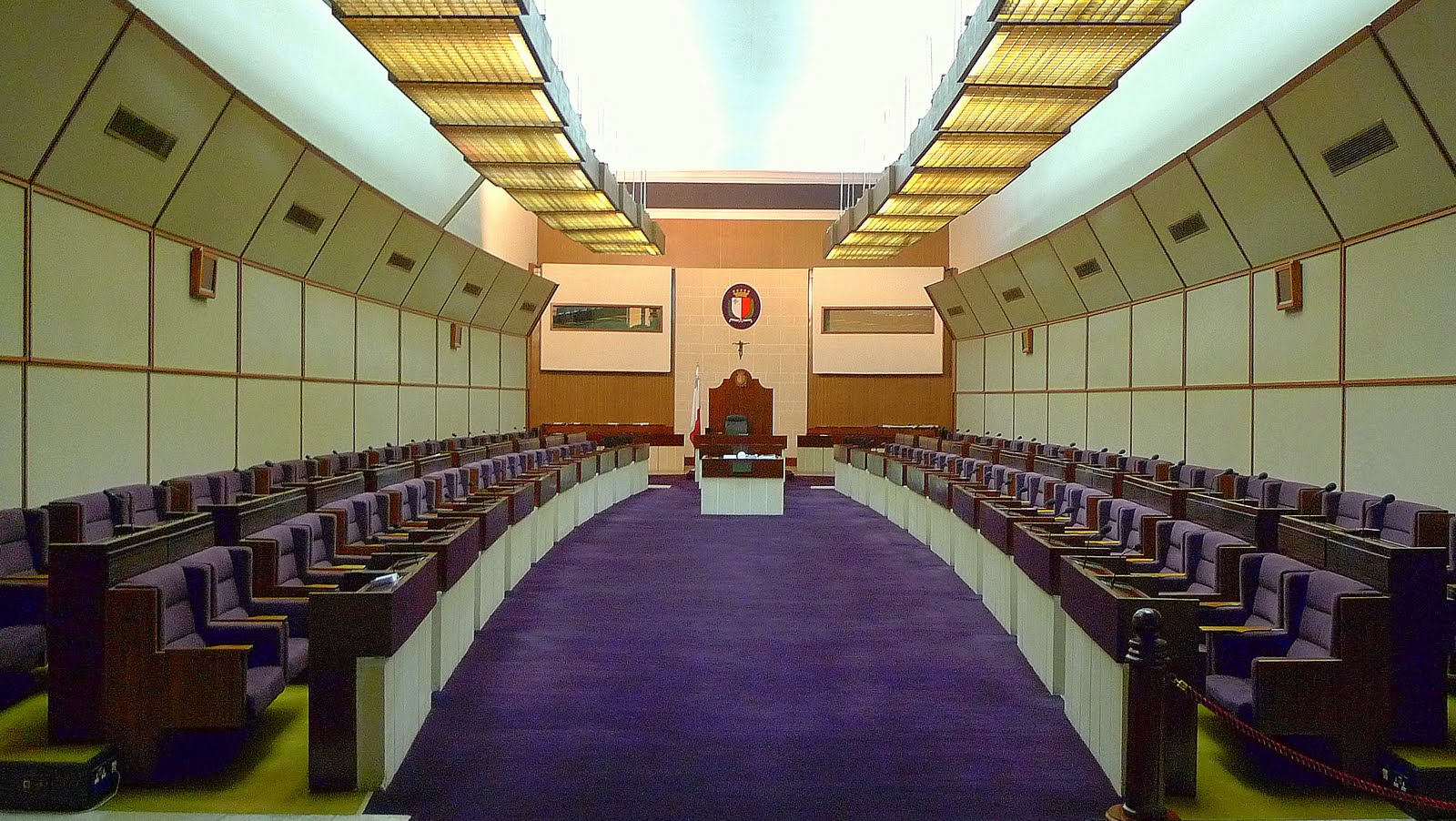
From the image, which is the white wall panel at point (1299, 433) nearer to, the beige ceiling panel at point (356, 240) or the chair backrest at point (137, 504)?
the chair backrest at point (137, 504)

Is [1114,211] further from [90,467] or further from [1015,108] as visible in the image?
[90,467]

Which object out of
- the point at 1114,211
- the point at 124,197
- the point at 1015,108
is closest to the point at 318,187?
the point at 124,197

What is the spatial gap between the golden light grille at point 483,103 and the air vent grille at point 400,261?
3.28 metres

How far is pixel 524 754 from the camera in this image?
12.9ft

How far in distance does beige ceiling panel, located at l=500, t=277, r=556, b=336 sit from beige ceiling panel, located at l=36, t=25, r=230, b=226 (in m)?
9.73

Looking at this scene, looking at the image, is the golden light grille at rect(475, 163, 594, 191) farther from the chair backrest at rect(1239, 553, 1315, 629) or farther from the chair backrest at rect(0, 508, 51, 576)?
the chair backrest at rect(1239, 553, 1315, 629)

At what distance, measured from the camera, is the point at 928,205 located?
1133cm

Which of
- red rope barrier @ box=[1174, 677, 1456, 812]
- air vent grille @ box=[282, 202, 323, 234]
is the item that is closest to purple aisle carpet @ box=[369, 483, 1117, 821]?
red rope barrier @ box=[1174, 677, 1456, 812]

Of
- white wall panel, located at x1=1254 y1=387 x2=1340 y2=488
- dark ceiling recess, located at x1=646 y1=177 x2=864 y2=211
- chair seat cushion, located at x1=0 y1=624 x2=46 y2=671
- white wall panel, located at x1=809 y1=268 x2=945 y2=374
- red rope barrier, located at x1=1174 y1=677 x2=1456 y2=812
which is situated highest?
dark ceiling recess, located at x1=646 y1=177 x2=864 y2=211

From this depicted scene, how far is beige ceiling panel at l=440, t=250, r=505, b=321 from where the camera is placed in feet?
45.3

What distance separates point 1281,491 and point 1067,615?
369cm

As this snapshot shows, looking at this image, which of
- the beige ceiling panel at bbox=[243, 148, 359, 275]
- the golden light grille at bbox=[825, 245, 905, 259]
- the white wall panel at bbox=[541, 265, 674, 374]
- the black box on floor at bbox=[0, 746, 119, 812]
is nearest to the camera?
the black box on floor at bbox=[0, 746, 119, 812]

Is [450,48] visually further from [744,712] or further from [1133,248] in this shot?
[1133,248]

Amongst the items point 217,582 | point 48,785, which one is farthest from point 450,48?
point 48,785
